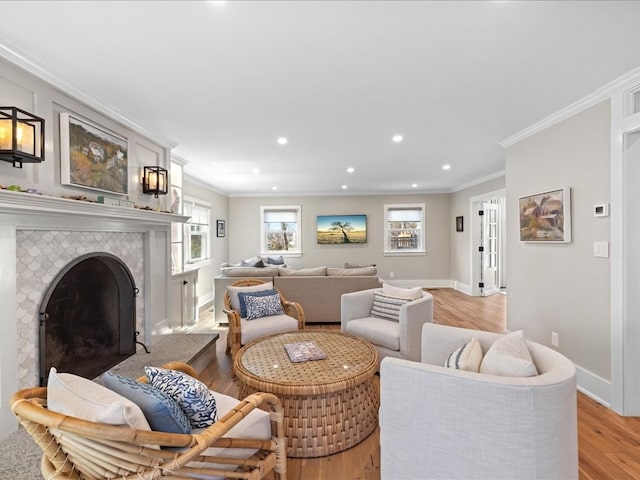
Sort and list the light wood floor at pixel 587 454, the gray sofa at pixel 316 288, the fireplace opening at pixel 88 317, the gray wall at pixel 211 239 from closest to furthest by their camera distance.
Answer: the light wood floor at pixel 587 454, the fireplace opening at pixel 88 317, the gray sofa at pixel 316 288, the gray wall at pixel 211 239

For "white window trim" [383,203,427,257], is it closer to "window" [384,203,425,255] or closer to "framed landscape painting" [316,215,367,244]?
"window" [384,203,425,255]

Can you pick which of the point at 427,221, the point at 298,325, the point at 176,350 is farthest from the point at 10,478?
the point at 427,221

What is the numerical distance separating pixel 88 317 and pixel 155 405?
2142 millimetres

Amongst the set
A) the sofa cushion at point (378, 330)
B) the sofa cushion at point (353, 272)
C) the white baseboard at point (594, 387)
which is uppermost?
the sofa cushion at point (353, 272)

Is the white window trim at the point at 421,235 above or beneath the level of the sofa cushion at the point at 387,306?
above

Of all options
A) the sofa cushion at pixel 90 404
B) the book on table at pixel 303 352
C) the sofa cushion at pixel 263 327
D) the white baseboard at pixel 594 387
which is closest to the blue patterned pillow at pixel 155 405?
the sofa cushion at pixel 90 404

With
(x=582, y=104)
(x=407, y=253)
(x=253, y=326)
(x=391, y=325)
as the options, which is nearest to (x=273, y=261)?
(x=407, y=253)

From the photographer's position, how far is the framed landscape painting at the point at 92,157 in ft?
7.93

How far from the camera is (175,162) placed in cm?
453

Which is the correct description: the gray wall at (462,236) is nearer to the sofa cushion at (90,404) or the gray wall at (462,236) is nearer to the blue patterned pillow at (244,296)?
the blue patterned pillow at (244,296)

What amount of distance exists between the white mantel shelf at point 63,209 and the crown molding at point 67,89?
0.84m

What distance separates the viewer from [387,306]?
3.38 m

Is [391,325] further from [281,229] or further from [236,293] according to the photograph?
[281,229]

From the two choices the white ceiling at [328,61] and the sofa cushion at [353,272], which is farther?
the sofa cushion at [353,272]
